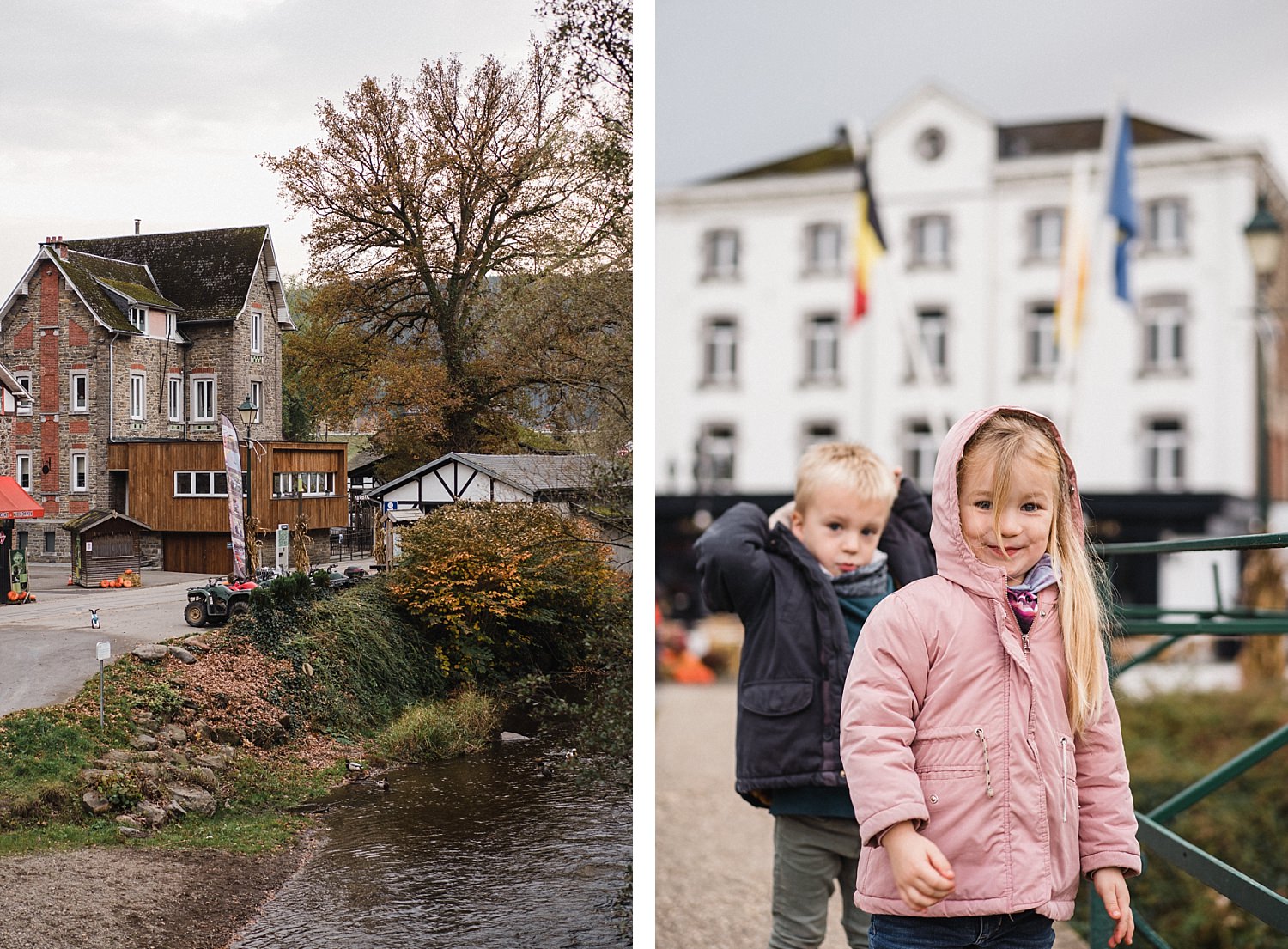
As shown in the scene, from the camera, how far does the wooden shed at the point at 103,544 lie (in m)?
1.93

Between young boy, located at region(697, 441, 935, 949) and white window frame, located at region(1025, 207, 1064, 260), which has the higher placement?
white window frame, located at region(1025, 207, 1064, 260)

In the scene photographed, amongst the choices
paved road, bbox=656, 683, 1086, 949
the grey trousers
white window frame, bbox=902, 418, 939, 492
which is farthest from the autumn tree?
white window frame, bbox=902, 418, 939, 492

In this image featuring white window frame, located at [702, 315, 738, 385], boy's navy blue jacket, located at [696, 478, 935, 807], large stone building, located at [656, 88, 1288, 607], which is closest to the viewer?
boy's navy blue jacket, located at [696, 478, 935, 807]

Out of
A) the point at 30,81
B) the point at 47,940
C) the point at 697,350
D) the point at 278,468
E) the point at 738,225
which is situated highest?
the point at 738,225

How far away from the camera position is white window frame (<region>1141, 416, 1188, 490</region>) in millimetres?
9188

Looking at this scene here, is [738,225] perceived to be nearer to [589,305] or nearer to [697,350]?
[697,350]

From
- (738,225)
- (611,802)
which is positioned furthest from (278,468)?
(738,225)

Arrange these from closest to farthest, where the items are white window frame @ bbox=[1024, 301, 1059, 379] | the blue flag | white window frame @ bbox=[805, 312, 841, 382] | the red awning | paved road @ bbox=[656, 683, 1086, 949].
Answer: the red awning
paved road @ bbox=[656, 683, 1086, 949]
the blue flag
white window frame @ bbox=[1024, 301, 1059, 379]
white window frame @ bbox=[805, 312, 841, 382]

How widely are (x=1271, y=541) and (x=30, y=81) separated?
6.84ft

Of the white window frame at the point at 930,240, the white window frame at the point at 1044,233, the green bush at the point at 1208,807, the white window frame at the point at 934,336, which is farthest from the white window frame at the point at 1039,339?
the green bush at the point at 1208,807

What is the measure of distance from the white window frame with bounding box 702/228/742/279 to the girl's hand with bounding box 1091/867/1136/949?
33.0 feet

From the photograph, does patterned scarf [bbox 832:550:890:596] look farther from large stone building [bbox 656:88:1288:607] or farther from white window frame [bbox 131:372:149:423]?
large stone building [bbox 656:88:1288:607]

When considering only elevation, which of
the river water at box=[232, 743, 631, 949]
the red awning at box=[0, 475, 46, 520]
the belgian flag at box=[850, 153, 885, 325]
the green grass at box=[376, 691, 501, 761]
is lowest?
the river water at box=[232, 743, 631, 949]

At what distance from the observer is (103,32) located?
1.94m
